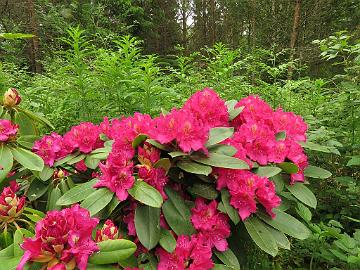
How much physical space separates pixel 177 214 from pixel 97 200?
0.28 meters

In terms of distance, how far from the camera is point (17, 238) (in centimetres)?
110

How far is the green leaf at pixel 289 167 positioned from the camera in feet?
4.54

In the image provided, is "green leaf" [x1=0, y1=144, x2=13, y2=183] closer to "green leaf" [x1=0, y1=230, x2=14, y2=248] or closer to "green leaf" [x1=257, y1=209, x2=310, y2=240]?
"green leaf" [x1=0, y1=230, x2=14, y2=248]

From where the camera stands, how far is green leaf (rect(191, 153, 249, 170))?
122cm

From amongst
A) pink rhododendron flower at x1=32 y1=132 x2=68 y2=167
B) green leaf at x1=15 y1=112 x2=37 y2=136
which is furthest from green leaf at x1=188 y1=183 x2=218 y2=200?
green leaf at x1=15 y1=112 x2=37 y2=136

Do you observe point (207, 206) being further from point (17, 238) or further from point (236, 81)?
point (236, 81)

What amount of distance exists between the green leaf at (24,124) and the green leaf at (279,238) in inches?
44.9

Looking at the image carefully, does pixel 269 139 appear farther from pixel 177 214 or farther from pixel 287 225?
pixel 177 214

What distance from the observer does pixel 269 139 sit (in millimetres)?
1429

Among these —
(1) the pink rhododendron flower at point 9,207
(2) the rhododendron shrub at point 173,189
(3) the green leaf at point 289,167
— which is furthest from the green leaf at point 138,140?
(3) the green leaf at point 289,167

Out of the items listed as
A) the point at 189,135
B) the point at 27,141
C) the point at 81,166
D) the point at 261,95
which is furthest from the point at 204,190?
the point at 261,95

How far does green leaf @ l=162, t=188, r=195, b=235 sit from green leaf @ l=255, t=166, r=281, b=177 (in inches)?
11.8

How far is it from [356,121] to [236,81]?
1.34 metres

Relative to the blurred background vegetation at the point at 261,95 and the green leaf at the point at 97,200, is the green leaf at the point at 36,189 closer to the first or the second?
the green leaf at the point at 97,200
